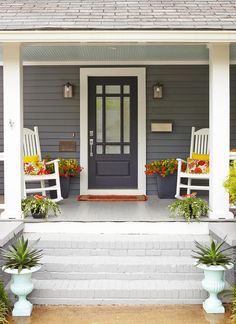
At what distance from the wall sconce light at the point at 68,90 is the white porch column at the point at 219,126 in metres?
3.05

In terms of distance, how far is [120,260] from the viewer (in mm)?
5492

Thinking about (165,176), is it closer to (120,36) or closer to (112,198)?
Answer: (112,198)

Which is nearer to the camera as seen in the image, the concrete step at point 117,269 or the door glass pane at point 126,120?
the concrete step at point 117,269

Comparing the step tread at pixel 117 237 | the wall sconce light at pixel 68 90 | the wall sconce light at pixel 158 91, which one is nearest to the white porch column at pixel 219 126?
the step tread at pixel 117 237

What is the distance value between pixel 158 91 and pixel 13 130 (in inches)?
124

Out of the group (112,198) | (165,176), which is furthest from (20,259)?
(165,176)

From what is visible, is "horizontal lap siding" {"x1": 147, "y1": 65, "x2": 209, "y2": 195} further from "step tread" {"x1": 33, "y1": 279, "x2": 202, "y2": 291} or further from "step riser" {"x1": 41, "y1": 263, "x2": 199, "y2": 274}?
"step tread" {"x1": 33, "y1": 279, "x2": 202, "y2": 291}

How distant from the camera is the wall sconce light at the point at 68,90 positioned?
845cm

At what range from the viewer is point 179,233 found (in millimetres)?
5977

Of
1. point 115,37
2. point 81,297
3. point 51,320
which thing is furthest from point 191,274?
point 115,37

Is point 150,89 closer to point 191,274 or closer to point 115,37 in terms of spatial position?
point 115,37

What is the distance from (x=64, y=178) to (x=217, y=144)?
2.98 meters

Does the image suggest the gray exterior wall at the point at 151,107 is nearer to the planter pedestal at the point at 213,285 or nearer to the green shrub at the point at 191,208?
the green shrub at the point at 191,208

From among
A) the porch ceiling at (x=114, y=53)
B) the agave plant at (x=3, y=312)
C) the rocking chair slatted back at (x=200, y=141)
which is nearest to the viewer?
the agave plant at (x=3, y=312)
